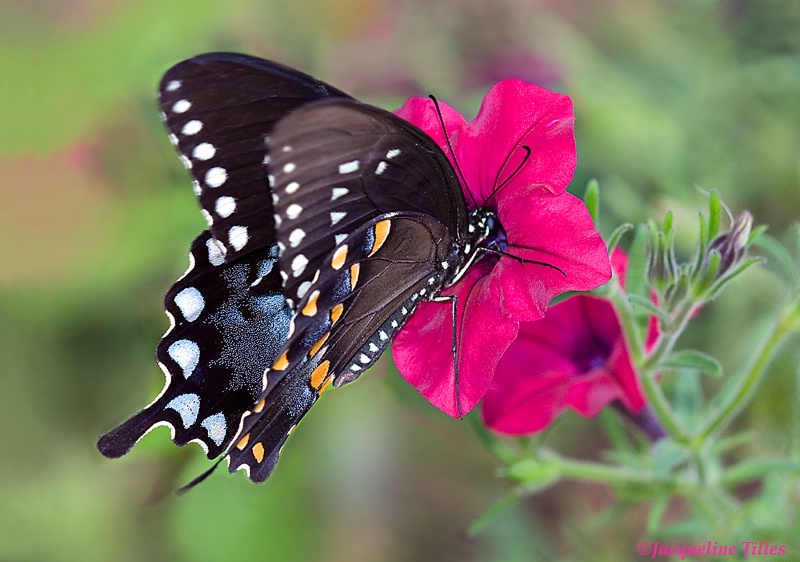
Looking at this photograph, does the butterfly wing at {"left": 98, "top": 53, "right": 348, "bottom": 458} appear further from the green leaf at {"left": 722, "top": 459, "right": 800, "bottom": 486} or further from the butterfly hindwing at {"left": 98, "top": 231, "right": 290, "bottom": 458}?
the green leaf at {"left": 722, "top": 459, "right": 800, "bottom": 486}

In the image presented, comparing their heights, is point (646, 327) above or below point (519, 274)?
below

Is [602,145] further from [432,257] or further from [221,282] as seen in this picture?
[221,282]

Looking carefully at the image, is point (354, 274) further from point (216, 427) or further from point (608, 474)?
point (608, 474)

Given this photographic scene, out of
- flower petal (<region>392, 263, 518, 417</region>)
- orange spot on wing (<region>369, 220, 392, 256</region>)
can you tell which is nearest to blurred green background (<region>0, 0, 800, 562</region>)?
flower petal (<region>392, 263, 518, 417</region>)

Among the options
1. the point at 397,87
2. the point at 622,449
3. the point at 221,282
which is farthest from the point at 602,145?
the point at 221,282

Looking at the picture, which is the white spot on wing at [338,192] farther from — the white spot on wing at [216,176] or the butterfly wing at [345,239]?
the white spot on wing at [216,176]

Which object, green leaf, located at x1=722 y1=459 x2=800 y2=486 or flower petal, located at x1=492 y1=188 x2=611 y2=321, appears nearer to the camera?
flower petal, located at x1=492 y1=188 x2=611 y2=321

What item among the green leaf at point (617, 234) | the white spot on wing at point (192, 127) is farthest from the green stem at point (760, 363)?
the white spot on wing at point (192, 127)
